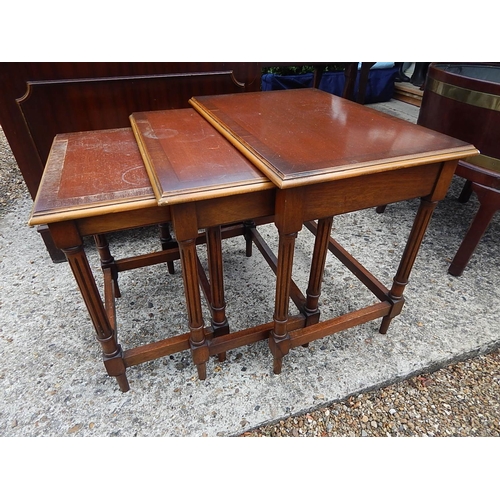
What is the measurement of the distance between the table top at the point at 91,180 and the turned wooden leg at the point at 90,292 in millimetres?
58

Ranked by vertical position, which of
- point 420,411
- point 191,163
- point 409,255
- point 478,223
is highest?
point 191,163

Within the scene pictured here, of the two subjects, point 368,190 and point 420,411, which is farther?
point 420,411

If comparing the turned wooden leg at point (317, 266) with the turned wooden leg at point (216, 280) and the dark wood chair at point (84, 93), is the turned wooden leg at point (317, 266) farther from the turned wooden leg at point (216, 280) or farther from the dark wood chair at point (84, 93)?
the dark wood chair at point (84, 93)

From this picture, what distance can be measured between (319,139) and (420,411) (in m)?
1.14

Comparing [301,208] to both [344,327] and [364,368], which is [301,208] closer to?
[344,327]

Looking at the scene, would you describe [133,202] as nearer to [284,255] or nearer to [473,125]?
[284,255]

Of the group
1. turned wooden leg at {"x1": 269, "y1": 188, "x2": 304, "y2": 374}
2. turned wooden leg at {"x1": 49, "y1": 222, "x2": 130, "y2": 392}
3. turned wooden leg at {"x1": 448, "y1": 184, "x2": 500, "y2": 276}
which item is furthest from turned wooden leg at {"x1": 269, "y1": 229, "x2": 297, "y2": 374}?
turned wooden leg at {"x1": 448, "y1": 184, "x2": 500, "y2": 276}

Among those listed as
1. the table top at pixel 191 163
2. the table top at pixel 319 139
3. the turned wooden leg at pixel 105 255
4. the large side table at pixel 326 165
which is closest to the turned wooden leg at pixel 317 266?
the large side table at pixel 326 165

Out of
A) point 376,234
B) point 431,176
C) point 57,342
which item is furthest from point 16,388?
point 376,234

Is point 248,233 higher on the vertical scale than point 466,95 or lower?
lower

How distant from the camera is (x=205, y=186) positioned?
3.34ft

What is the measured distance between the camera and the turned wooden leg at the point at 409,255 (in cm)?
138

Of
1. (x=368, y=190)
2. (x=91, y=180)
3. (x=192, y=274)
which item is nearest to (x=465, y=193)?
(x=368, y=190)

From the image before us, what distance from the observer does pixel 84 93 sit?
1882mm
